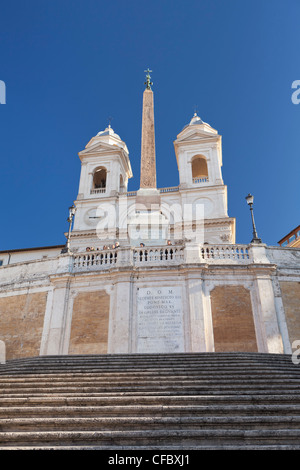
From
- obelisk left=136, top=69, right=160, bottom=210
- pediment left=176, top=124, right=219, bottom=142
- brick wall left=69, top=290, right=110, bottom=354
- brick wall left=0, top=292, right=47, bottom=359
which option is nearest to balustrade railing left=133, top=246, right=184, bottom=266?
brick wall left=69, top=290, right=110, bottom=354

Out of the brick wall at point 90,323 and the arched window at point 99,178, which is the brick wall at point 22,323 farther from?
the arched window at point 99,178

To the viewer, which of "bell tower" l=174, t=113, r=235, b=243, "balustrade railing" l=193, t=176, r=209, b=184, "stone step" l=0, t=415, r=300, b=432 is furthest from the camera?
"balustrade railing" l=193, t=176, r=209, b=184

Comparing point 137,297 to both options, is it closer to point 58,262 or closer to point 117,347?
point 117,347

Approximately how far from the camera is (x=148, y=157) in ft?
72.2

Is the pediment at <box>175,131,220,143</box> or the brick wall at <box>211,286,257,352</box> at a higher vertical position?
the pediment at <box>175,131,220,143</box>

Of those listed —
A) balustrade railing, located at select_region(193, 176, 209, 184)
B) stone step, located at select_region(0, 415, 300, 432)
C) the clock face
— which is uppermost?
balustrade railing, located at select_region(193, 176, 209, 184)

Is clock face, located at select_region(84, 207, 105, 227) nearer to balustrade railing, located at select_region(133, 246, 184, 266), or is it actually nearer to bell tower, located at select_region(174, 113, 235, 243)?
bell tower, located at select_region(174, 113, 235, 243)

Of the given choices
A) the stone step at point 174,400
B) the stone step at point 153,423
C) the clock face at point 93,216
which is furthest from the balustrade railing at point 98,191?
the stone step at point 153,423

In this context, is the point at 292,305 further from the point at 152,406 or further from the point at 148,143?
the point at 148,143

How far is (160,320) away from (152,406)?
330 inches

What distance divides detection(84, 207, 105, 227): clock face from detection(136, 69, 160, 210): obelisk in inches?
512

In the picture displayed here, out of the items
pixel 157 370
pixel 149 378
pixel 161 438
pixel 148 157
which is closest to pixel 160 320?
pixel 157 370

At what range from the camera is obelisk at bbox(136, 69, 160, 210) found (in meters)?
19.4
